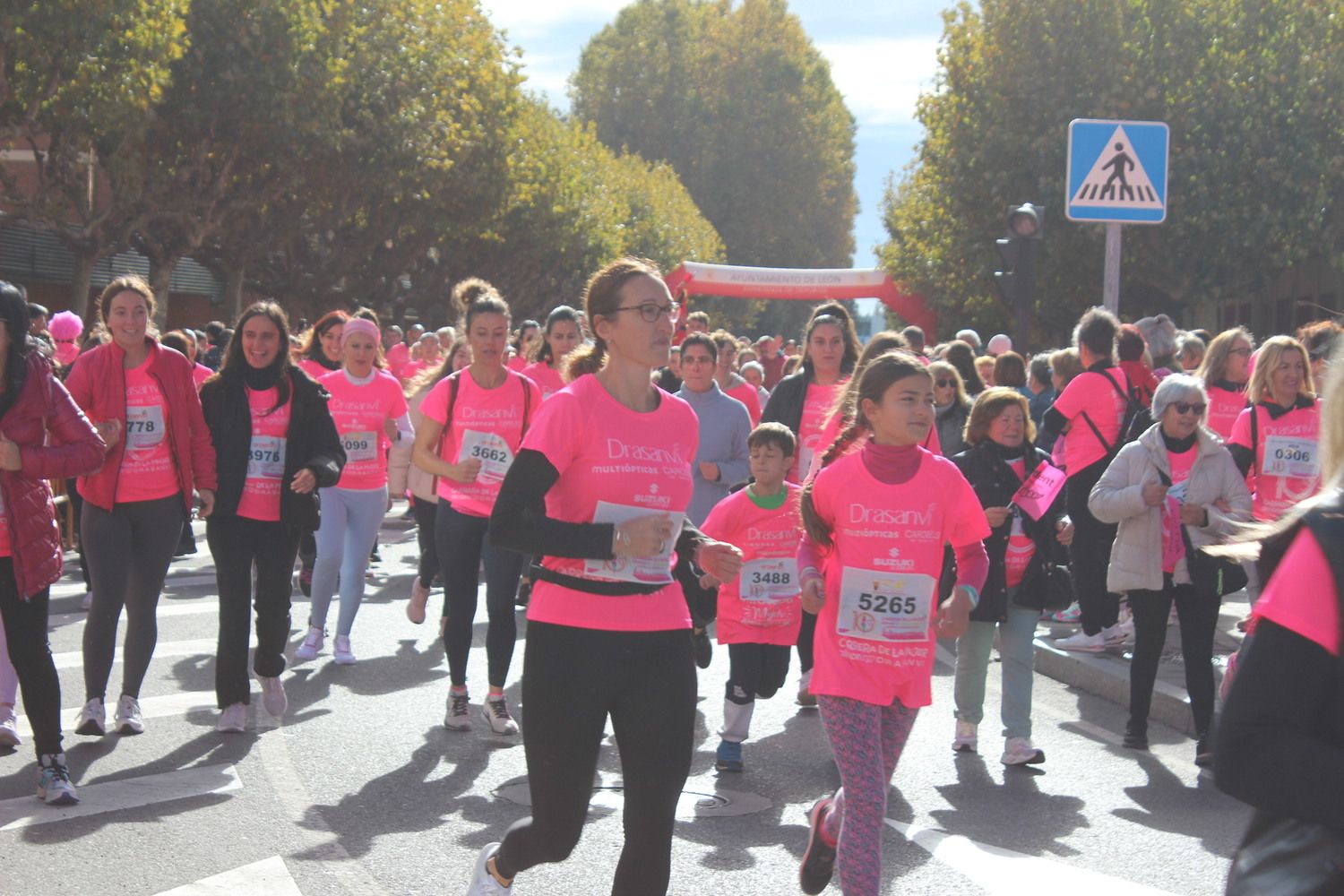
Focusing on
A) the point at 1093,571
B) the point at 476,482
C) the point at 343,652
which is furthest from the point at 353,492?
the point at 1093,571

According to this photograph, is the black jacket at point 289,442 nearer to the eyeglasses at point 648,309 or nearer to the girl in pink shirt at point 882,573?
the girl in pink shirt at point 882,573

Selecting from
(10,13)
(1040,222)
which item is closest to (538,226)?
(10,13)

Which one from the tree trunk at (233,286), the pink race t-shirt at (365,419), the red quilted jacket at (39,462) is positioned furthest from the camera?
the tree trunk at (233,286)

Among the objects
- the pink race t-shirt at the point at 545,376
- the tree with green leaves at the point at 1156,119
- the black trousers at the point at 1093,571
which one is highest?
the tree with green leaves at the point at 1156,119

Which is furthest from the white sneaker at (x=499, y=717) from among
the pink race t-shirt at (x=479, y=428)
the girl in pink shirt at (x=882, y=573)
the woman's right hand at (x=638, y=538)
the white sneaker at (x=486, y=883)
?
the woman's right hand at (x=638, y=538)

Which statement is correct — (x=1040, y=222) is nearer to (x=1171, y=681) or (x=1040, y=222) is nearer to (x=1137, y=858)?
(x=1171, y=681)

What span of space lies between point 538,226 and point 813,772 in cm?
3849

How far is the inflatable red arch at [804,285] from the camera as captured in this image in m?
40.5

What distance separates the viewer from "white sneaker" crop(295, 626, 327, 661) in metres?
9.19

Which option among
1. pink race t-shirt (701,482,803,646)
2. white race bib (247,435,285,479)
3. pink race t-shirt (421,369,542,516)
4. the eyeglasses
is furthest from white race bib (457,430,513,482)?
the eyeglasses

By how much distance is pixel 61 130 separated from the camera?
24.7 meters

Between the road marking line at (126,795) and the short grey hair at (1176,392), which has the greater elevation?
the short grey hair at (1176,392)

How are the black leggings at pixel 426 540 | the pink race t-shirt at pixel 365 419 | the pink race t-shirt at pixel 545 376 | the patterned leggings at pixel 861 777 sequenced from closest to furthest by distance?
the patterned leggings at pixel 861 777, the pink race t-shirt at pixel 365 419, the black leggings at pixel 426 540, the pink race t-shirt at pixel 545 376

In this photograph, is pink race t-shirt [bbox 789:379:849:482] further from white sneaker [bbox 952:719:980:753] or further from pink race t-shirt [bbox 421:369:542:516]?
white sneaker [bbox 952:719:980:753]
